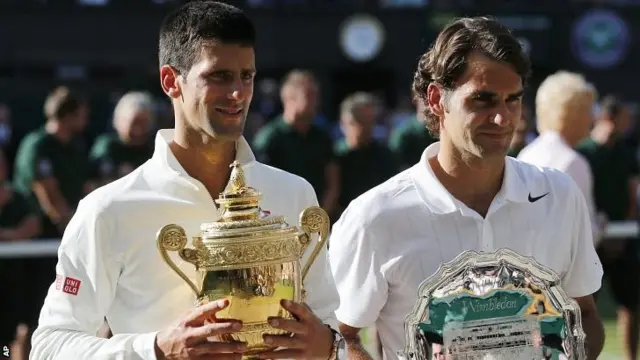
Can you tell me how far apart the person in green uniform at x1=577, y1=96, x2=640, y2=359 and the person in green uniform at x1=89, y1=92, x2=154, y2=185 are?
296 cm

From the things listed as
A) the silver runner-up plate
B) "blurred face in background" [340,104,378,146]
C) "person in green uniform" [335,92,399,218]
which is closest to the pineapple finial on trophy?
the silver runner-up plate

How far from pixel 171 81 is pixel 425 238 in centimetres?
78

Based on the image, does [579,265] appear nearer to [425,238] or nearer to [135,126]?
[425,238]

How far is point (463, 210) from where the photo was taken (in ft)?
10.8

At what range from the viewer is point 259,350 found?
104 inches

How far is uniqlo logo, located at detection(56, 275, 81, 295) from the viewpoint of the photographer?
2.82m

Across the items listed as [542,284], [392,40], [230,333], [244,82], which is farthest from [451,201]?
[392,40]

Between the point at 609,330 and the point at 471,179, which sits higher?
the point at 471,179

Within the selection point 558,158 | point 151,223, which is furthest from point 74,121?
point 151,223

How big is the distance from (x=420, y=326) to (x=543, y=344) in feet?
0.93

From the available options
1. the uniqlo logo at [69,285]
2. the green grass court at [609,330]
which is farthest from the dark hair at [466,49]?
the green grass court at [609,330]

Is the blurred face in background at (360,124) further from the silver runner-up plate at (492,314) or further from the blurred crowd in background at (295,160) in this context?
the silver runner-up plate at (492,314)

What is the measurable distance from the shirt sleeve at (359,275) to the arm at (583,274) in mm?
504

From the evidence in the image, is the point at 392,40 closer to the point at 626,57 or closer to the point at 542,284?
the point at 626,57
